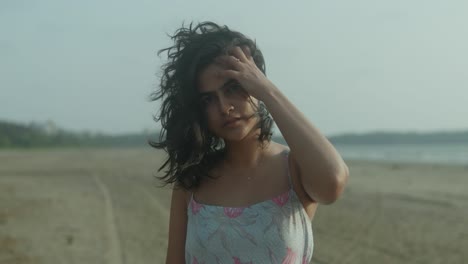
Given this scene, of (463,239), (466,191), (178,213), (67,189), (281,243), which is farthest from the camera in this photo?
(67,189)

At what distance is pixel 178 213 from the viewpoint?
7.20 ft

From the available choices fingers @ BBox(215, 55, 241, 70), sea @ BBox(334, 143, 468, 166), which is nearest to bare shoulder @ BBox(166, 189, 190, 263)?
fingers @ BBox(215, 55, 241, 70)

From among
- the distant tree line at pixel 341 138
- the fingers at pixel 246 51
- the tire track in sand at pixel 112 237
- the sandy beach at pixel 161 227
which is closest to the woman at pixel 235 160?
the fingers at pixel 246 51

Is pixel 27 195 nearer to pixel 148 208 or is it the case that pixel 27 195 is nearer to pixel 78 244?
pixel 148 208

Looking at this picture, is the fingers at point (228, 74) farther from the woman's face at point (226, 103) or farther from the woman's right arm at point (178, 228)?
the woman's right arm at point (178, 228)

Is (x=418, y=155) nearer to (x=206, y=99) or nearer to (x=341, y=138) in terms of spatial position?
(x=206, y=99)

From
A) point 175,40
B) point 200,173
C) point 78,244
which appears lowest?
point 78,244

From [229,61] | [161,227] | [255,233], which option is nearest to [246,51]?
[229,61]

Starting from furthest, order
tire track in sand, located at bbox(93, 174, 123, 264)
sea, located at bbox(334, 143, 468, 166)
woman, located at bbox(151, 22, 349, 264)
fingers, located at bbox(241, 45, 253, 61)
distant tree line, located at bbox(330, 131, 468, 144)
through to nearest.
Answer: distant tree line, located at bbox(330, 131, 468, 144) → sea, located at bbox(334, 143, 468, 166) → tire track in sand, located at bbox(93, 174, 123, 264) → fingers, located at bbox(241, 45, 253, 61) → woman, located at bbox(151, 22, 349, 264)

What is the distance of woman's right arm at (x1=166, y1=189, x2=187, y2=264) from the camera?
2.19 metres

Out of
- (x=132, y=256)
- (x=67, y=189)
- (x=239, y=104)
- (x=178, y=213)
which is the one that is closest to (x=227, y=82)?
(x=239, y=104)

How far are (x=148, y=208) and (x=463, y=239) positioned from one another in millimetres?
6370

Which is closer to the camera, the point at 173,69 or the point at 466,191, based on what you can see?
the point at 173,69

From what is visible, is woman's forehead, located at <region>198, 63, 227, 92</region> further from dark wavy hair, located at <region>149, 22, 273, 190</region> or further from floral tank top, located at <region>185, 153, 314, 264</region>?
floral tank top, located at <region>185, 153, 314, 264</region>
